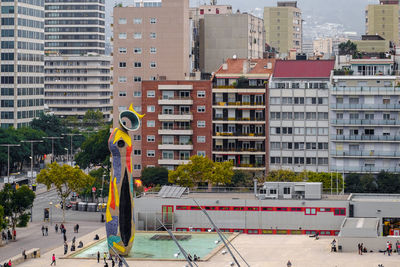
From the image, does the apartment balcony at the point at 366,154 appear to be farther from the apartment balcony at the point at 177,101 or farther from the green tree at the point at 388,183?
the apartment balcony at the point at 177,101

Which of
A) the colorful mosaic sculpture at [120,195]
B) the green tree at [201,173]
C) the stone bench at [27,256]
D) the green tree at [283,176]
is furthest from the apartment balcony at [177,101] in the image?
the colorful mosaic sculpture at [120,195]

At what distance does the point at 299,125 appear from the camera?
164 m

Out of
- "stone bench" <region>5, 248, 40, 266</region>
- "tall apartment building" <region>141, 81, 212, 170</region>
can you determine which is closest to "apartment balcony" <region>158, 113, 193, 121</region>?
"tall apartment building" <region>141, 81, 212, 170</region>

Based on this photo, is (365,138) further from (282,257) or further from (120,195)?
(120,195)

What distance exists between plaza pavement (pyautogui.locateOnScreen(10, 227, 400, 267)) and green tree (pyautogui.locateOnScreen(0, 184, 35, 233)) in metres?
10.2

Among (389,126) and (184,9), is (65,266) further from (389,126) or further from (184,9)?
(184,9)

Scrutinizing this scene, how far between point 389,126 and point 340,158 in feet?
28.3

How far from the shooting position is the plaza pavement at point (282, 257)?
113000mm

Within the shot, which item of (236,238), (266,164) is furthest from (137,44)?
(236,238)

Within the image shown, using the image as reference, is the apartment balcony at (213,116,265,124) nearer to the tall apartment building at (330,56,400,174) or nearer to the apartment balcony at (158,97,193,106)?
the apartment balcony at (158,97,193,106)

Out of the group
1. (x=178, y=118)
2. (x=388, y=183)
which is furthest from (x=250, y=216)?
(x=178, y=118)

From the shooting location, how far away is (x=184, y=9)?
584 ft

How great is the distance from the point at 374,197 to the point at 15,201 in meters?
46.0

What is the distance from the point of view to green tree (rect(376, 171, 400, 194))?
15357cm
